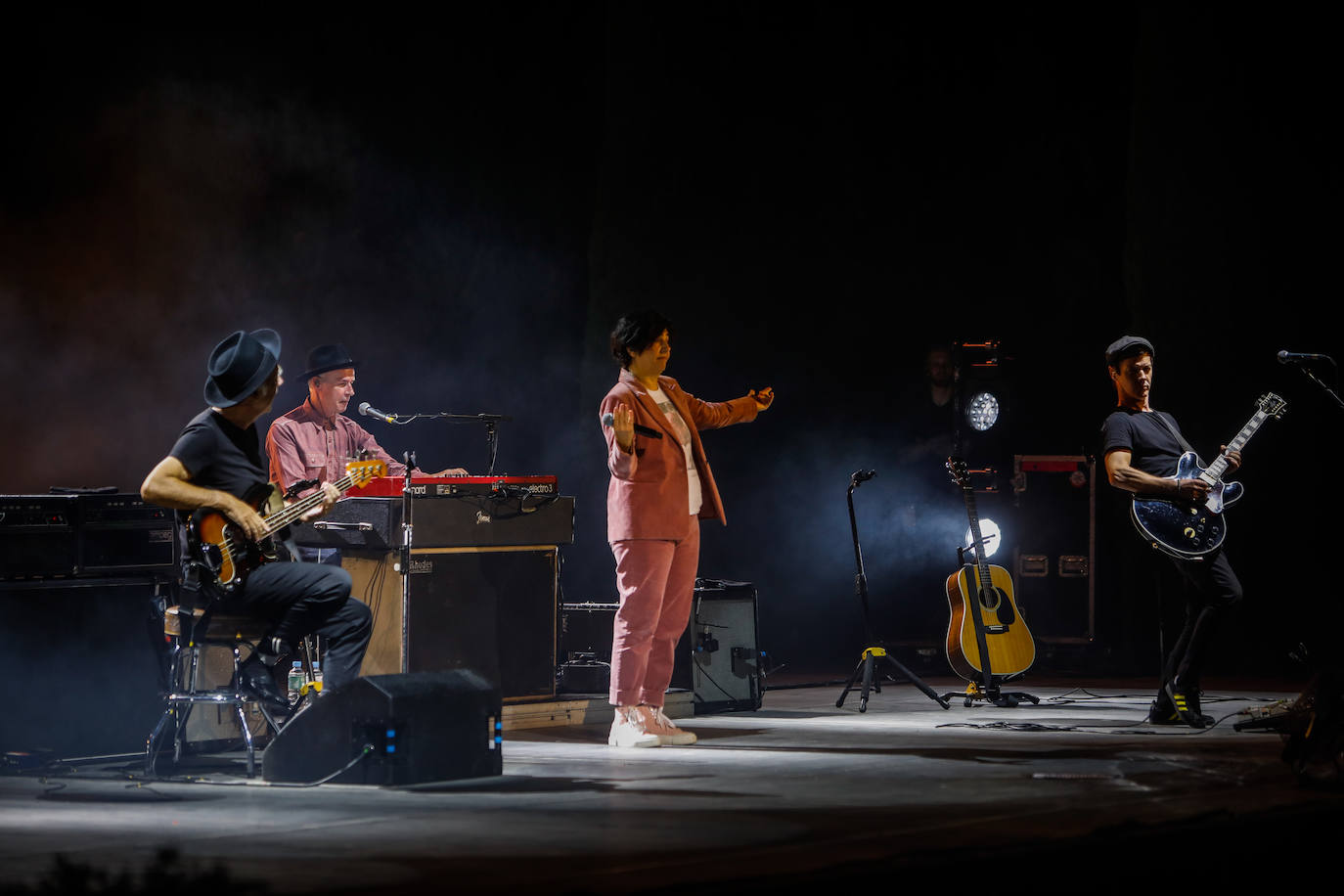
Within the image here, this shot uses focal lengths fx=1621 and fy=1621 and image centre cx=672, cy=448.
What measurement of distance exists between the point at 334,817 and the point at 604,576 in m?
5.52

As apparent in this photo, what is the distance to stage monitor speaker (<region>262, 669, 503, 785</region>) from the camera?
512 centimetres

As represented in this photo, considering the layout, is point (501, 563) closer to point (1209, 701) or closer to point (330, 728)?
point (330, 728)

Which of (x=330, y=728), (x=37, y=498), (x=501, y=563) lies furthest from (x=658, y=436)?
(x=37, y=498)

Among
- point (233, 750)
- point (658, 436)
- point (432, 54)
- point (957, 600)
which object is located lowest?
point (233, 750)

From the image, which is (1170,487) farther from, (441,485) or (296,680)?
(296,680)

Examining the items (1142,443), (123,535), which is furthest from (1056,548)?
(123,535)

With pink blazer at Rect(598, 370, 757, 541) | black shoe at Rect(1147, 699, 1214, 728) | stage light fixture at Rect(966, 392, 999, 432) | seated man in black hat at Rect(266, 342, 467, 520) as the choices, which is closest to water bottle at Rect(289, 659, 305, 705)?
seated man in black hat at Rect(266, 342, 467, 520)

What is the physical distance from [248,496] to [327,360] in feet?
6.64

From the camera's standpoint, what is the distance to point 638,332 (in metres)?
6.50

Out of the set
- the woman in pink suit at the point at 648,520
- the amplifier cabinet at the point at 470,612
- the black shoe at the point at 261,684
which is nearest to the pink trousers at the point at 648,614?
the woman in pink suit at the point at 648,520

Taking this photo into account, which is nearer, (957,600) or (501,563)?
(501,563)

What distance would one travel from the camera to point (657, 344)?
21.4 feet

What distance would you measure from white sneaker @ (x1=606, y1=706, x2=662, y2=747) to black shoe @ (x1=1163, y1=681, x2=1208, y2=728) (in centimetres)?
221

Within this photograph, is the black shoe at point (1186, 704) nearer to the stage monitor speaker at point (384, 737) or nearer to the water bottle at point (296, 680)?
the stage monitor speaker at point (384, 737)
